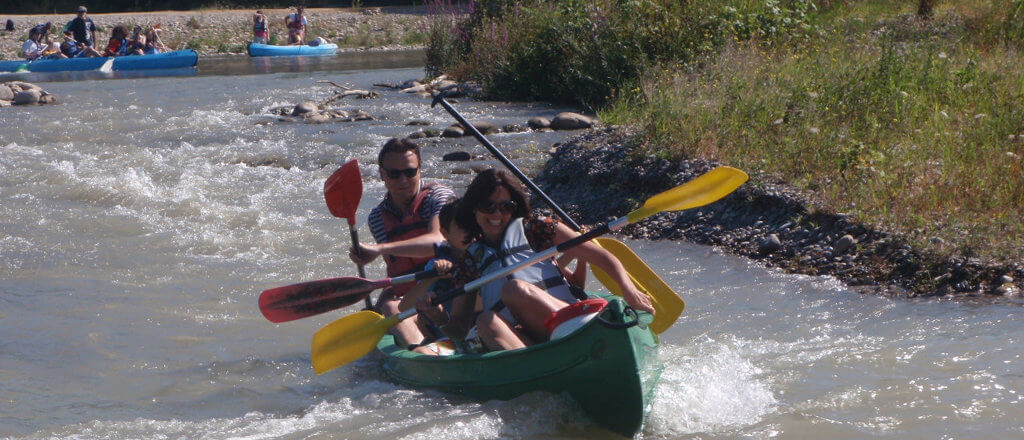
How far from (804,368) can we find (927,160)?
2.50m

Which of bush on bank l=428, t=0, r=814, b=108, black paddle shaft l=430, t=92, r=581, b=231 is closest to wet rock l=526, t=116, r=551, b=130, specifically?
bush on bank l=428, t=0, r=814, b=108

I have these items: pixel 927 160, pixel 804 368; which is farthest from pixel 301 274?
pixel 927 160

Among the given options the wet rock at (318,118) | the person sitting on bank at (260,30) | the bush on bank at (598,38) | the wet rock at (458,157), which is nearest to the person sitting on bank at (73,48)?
the person sitting on bank at (260,30)

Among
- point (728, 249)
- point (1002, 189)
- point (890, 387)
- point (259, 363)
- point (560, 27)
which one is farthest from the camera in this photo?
point (560, 27)

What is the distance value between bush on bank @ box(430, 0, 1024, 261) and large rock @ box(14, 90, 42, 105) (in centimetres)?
703

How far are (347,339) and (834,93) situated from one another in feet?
14.9

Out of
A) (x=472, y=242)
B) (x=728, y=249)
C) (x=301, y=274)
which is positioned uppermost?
(x=472, y=242)

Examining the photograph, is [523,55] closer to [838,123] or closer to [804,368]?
[838,123]

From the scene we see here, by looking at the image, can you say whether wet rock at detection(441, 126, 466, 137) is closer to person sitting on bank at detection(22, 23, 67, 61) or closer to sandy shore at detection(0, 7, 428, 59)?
person sitting on bank at detection(22, 23, 67, 61)

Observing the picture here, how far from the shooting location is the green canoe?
370 cm

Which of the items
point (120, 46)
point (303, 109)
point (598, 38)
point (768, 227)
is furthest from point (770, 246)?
point (120, 46)

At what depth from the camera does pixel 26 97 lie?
49.1 feet

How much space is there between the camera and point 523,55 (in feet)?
44.4

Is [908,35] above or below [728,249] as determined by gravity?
above
